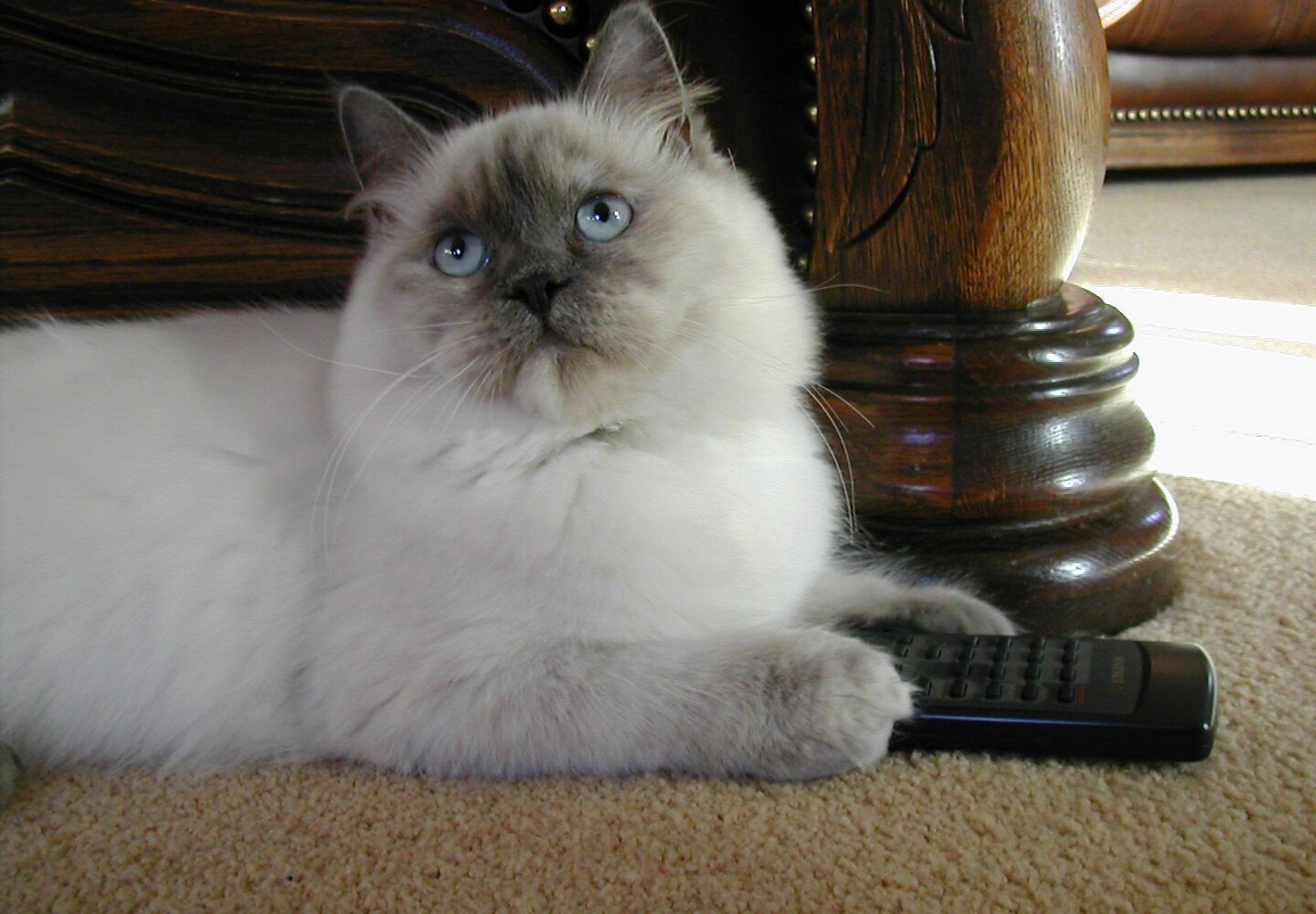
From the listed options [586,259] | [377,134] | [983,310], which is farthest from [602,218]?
[983,310]

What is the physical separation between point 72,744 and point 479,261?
0.71m

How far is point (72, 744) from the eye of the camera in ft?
3.68

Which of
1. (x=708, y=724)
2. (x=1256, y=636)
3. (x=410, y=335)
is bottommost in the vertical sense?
(x=1256, y=636)

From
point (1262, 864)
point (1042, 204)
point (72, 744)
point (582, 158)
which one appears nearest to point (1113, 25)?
point (1042, 204)

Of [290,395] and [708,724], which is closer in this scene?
[708,724]

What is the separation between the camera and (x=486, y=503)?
3.40 feet

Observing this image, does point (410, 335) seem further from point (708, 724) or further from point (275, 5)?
point (275, 5)

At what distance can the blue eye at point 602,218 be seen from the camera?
1.04 m

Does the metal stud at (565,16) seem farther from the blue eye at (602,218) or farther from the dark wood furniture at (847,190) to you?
the blue eye at (602,218)

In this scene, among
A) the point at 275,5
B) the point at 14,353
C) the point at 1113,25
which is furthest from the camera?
Answer: the point at 1113,25

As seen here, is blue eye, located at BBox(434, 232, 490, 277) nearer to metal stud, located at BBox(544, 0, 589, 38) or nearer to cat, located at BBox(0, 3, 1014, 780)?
cat, located at BBox(0, 3, 1014, 780)

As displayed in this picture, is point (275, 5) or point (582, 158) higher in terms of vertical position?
point (275, 5)

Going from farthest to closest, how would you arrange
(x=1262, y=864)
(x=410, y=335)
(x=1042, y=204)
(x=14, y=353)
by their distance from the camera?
(x=14, y=353), (x=1042, y=204), (x=410, y=335), (x=1262, y=864)

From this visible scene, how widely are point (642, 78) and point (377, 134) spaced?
1.08ft
